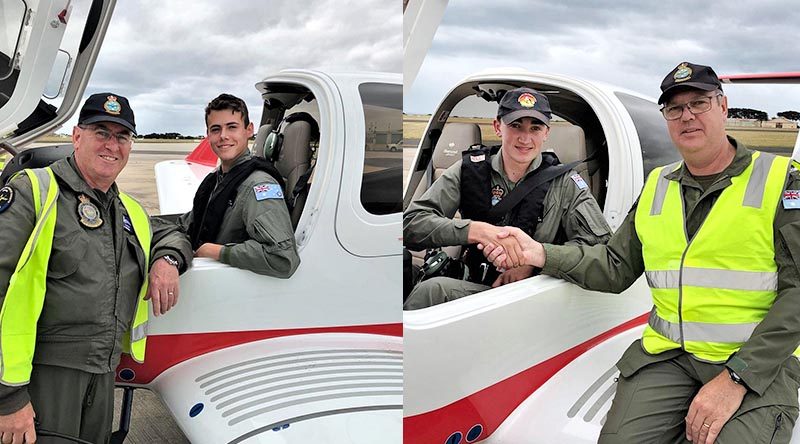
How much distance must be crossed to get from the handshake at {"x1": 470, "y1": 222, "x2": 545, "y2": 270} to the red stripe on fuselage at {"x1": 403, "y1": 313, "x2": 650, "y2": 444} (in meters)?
0.24

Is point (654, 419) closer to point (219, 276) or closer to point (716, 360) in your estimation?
point (716, 360)

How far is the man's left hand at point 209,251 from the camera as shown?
4.98 feet

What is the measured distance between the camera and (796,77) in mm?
2020

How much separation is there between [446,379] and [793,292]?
721 mm

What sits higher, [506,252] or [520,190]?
[520,190]

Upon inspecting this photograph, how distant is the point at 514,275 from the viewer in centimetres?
154

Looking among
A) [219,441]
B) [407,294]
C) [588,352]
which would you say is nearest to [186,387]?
[219,441]

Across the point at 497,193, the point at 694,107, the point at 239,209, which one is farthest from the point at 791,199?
the point at 239,209

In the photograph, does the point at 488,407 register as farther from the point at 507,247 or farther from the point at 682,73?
the point at 682,73

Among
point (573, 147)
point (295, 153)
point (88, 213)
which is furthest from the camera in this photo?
point (573, 147)

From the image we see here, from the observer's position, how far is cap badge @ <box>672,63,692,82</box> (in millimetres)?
1342

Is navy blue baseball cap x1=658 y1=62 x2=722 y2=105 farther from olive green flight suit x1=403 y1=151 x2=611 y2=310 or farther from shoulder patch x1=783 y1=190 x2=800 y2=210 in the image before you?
olive green flight suit x1=403 y1=151 x2=611 y2=310

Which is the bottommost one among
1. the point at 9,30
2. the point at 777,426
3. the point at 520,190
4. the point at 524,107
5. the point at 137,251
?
the point at 777,426

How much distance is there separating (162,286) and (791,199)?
135 cm
